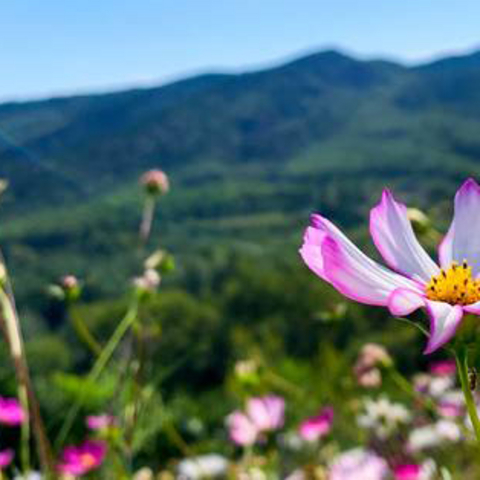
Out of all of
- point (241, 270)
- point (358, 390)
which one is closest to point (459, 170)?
point (241, 270)

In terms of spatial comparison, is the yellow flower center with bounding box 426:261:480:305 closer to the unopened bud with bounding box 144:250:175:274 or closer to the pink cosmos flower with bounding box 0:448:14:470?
the unopened bud with bounding box 144:250:175:274

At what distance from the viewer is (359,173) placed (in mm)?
90188

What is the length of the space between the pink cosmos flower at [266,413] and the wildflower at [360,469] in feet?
0.56

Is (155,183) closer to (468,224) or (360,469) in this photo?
(360,469)

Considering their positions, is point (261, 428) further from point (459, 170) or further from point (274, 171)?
point (274, 171)

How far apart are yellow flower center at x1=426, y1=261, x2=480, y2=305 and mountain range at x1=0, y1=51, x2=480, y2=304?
4504 cm

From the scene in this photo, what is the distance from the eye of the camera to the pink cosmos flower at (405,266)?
333 millimetres

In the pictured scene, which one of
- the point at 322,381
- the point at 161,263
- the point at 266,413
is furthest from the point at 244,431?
the point at 161,263

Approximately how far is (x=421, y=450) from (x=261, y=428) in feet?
2.12

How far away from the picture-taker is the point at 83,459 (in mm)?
1396

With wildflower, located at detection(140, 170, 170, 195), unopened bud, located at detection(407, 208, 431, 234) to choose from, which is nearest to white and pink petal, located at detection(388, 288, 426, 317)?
unopened bud, located at detection(407, 208, 431, 234)

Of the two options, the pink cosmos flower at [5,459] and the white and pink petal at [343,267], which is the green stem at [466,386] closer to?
the white and pink petal at [343,267]

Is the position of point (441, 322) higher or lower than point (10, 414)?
higher

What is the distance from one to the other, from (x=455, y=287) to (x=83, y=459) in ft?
3.64
